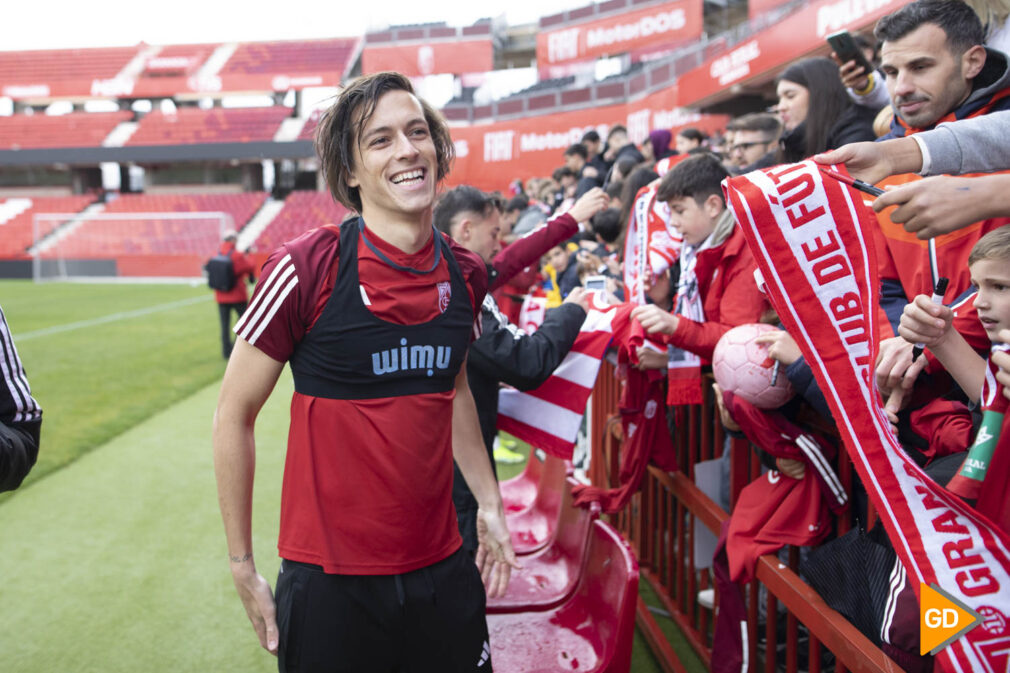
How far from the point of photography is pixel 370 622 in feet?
5.99

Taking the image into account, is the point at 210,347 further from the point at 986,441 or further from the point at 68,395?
the point at 986,441

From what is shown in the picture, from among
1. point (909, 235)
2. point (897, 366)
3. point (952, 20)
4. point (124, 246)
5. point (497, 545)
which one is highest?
point (952, 20)

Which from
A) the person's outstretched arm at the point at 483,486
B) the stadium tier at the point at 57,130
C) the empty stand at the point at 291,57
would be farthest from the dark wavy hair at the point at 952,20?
the stadium tier at the point at 57,130

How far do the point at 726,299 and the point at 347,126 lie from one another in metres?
1.45

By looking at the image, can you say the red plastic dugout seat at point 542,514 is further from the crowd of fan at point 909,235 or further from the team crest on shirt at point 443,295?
the team crest on shirt at point 443,295

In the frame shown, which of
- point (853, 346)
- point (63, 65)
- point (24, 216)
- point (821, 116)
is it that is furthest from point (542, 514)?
point (63, 65)

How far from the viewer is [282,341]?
5.86ft

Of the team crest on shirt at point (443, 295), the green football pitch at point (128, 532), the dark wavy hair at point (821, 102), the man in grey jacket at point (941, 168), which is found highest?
the dark wavy hair at point (821, 102)

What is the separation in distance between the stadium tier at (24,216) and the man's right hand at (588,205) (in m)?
33.0

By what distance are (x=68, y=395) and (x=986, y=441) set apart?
903 centimetres

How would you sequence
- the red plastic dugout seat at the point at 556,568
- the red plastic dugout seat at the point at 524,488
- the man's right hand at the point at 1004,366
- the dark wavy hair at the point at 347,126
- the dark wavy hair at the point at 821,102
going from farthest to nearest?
the red plastic dugout seat at the point at 524,488 → the dark wavy hair at the point at 821,102 → the red plastic dugout seat at the point at 556,568 → the dark wavy hair at the point at 347,126 → the man's right hand at the point at 1004,366

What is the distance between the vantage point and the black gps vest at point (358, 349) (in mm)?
1790

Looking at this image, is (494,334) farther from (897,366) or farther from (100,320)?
(100,320)

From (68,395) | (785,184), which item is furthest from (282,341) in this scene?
(68,395)
